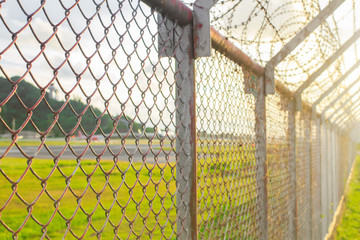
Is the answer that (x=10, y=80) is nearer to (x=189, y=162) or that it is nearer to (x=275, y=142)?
(x=189, y=162)

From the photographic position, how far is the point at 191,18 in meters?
1.78

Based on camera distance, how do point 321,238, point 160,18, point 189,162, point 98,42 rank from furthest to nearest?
point 321,238
point 189,162
point 160,18
point 98,42

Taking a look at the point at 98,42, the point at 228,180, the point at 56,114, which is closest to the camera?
the point at 56,114

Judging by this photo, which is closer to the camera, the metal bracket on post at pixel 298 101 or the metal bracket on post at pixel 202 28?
the metal bracket on post at pixel 202 28

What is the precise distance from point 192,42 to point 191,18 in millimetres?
114

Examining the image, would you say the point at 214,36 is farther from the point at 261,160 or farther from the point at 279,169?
the point at 279,169

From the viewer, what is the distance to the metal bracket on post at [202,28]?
1740 mm

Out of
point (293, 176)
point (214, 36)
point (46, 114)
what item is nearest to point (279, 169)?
point (293, 176)

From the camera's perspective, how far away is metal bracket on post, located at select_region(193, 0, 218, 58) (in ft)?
5.71

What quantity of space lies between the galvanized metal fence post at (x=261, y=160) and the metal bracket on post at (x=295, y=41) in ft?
0.29

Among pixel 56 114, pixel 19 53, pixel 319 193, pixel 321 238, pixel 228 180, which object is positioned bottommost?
pixel 321 238

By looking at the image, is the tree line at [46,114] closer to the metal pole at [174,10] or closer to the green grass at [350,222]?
the metal pole at [174,10]

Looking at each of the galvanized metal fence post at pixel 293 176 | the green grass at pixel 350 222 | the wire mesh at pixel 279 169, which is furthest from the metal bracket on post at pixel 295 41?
the green grass at pixel 350 222

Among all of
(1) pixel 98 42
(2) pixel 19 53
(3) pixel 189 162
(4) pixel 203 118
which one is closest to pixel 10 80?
(2) pixel 19 53
